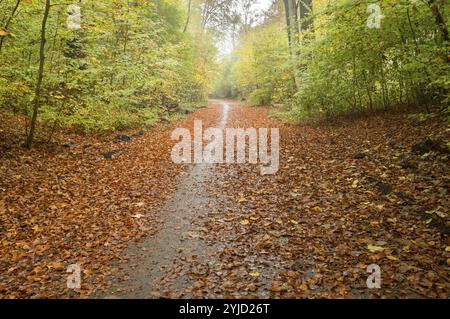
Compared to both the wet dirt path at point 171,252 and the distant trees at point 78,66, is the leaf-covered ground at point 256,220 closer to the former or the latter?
the wet dirt path at point 171,252

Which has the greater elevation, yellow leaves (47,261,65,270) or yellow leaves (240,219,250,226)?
yellow leaves (240,219,250,226)

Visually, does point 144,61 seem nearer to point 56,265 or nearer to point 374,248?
point 56,265

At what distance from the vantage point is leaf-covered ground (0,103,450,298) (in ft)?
14.6

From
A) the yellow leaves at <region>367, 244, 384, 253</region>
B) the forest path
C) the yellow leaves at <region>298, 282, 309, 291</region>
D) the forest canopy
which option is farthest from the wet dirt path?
the forest canopy

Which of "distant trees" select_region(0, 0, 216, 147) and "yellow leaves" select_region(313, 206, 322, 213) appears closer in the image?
"yellow leaves" select_region(313, 206, 322, 213)

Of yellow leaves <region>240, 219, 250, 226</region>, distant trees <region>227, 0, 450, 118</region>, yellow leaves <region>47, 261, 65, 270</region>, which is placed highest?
distant trees <region>227, 0, 450, 118</region>

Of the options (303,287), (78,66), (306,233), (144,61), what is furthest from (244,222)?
(144,61)

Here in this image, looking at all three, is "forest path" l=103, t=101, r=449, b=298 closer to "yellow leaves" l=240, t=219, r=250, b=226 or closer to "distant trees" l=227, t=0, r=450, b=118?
"yellow leaves" l=240, t=219, r=250, b=226

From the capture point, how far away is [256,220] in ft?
20.8

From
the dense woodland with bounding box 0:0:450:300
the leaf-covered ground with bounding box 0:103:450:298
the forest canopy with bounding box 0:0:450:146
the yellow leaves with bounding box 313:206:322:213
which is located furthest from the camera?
the forest canopy with bounding box 0:0:450:146

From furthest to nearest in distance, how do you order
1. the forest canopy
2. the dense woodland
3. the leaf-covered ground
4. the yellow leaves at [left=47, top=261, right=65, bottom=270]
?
the forest canopy, the yellow leaves at [left=47, top=261, right=65, bottom=270], the dense woodland, the leaf-covered ground

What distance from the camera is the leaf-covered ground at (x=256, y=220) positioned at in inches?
175

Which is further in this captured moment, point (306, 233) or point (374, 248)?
point (306, 233)
